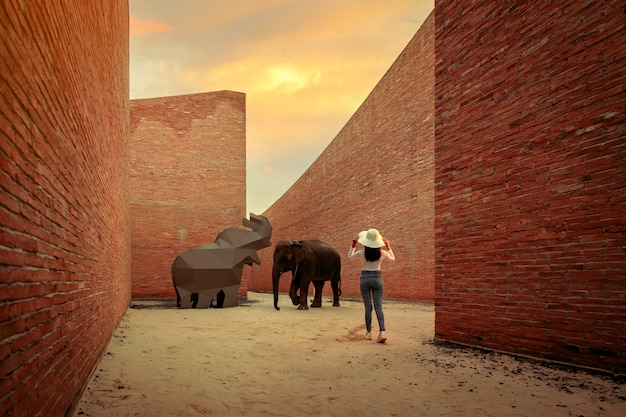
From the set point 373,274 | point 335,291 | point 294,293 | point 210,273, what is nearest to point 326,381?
point 373,274

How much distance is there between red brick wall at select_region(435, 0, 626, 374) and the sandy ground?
46 centimetres

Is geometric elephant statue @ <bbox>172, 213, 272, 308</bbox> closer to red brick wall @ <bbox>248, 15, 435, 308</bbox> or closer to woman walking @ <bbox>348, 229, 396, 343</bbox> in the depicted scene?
red brick wall @ <bbox>248, 15, 435, 308</bbox>

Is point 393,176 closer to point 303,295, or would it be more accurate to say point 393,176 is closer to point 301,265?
point 301,265

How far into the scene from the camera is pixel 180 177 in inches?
677

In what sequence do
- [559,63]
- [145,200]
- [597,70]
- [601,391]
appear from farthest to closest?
[145,200] → [559,63] → [597,70] → [601,391]

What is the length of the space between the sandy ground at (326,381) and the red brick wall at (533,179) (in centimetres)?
46

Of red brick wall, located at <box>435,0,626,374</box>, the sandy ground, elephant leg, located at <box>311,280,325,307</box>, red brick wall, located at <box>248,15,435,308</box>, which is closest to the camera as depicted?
the sandy ground

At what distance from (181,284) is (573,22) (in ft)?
33.4

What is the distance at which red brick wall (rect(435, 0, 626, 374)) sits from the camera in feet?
14.0

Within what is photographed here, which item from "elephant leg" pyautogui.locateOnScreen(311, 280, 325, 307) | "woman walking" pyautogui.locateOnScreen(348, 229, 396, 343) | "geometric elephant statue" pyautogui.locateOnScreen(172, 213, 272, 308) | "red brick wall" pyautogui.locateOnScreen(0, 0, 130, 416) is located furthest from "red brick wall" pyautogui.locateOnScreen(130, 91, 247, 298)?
"red brick wall" pyautogui.locateOnScreen(0, 0, 130, 416)

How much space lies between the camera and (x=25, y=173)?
1978mm

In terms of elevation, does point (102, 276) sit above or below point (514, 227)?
below

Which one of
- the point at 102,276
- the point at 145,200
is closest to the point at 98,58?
the point at 102,276

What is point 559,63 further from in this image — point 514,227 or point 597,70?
point 514,227
